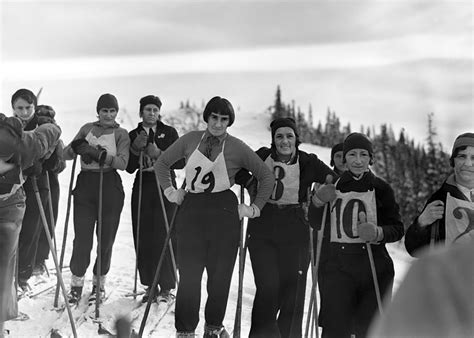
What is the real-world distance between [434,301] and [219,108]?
15.2 feet

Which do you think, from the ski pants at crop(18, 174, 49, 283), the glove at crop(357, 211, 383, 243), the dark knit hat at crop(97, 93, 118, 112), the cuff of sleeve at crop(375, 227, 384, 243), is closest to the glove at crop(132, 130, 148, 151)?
the dark knit hat at crop(97, 93, 118, 112)

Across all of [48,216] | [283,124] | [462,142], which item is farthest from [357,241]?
[48,216]

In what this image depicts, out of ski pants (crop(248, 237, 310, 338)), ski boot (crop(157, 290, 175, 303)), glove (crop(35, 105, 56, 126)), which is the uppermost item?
glove (crop(35, 105, 56, 126))

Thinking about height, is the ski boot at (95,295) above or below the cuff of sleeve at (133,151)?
below

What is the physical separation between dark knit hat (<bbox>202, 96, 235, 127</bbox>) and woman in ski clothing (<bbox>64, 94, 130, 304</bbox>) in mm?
1692

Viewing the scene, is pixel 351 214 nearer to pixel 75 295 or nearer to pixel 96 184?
pixel 96 184

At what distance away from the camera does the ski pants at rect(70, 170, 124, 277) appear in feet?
21.0

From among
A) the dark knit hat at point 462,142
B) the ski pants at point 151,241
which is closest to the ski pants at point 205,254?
the ski pants at point 151,241

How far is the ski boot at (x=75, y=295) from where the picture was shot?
6367 millimetres

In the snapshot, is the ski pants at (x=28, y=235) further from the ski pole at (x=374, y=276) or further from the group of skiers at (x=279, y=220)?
the ski pole at (x=374, y=276)

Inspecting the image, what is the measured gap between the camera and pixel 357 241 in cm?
467

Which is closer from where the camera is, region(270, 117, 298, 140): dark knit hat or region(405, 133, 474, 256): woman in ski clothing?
region(405, 133, 474, 256): woman in ski clothing

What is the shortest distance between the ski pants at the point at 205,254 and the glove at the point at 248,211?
0.10 meters

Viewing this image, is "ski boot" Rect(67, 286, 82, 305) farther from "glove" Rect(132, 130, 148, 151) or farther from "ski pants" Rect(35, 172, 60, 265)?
"glove" Rect(132, 130, 148, 151)
